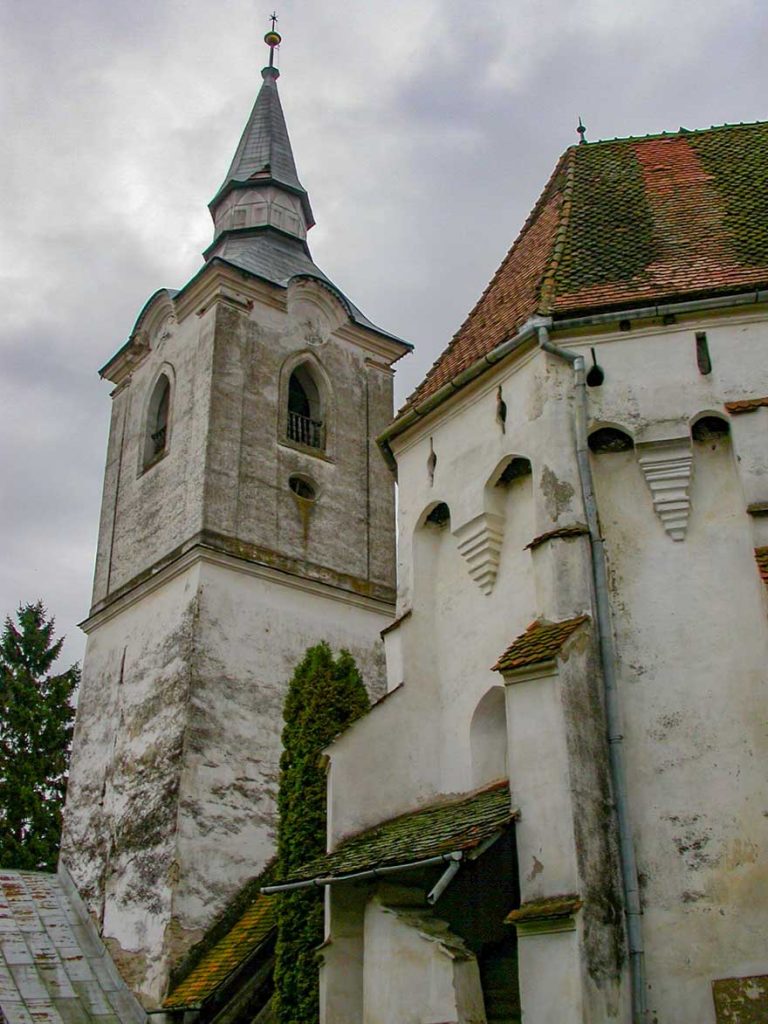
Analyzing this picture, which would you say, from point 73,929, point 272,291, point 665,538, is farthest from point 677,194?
point 73,929

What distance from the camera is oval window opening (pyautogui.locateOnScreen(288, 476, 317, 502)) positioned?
2277cm

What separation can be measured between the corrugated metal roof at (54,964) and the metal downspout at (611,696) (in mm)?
9738

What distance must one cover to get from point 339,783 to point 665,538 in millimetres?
3832

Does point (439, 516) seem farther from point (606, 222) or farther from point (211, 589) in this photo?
point (211, 589)

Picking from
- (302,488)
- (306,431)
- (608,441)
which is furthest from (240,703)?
(608,441)

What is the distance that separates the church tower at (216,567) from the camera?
18.1m

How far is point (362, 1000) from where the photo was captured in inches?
417

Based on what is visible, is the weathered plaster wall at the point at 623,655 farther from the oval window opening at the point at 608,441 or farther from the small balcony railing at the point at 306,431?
the small balcony railing at the point at 306,431

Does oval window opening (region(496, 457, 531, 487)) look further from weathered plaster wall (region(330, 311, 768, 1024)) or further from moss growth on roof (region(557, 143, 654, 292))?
moss growth on roof (region(557, 143, 654, 292))

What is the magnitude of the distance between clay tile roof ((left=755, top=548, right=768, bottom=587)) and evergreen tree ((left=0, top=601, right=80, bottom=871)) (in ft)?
74.7

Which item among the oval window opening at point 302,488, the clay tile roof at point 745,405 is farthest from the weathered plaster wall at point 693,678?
the oval window opening at point 302,488

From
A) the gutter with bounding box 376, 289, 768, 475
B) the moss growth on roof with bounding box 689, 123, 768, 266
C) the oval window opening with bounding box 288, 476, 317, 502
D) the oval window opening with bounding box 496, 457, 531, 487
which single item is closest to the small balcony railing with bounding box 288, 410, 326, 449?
the oval window opening with bounding box 288, 476, 317, 502

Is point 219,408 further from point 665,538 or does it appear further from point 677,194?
point 665,538

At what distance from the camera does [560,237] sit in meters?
13.2
